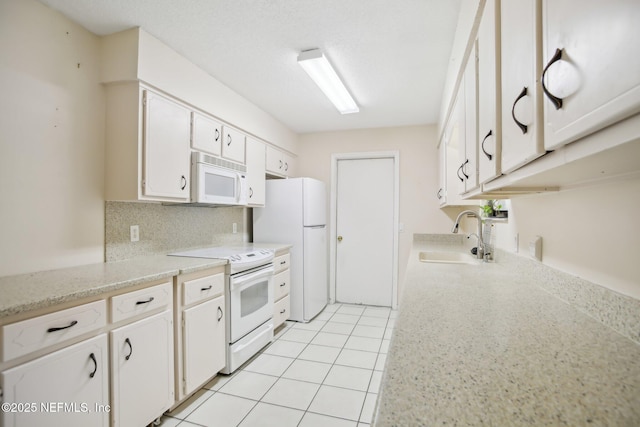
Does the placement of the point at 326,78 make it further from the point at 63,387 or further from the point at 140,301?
the point at 63,387

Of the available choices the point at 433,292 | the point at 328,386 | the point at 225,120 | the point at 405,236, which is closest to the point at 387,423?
the point at 433,292

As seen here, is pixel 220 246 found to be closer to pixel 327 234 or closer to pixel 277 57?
pixel 327 234

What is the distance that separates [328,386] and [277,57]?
2.45m

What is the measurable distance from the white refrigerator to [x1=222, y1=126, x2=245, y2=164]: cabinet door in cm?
68

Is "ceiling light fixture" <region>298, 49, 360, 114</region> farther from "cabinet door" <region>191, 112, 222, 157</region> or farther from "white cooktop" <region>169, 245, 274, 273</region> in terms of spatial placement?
"white cooktop" <region>169, 245, 274, 273</region>

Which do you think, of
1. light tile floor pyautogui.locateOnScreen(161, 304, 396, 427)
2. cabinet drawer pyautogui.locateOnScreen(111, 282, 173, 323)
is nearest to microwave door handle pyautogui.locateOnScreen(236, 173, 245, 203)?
cabinet drawer pyautogui.locateOnScreen(111, 282, 173, 323)

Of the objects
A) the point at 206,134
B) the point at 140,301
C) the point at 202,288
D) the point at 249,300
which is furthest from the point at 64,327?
the point at 206,134

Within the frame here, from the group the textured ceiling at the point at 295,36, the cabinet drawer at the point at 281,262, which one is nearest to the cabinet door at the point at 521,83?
the textured ceiling at the point at 295,36

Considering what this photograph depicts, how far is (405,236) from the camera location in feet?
12.8

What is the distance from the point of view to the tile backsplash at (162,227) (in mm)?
2018

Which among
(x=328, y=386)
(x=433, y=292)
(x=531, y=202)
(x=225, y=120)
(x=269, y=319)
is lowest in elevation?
(x=328, y=386)

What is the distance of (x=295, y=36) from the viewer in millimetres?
1949

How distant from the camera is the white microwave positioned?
228 centimetres

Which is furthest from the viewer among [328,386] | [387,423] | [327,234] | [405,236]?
[327,234]
